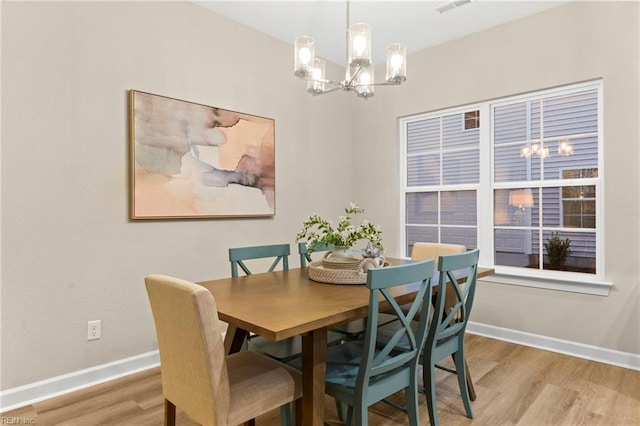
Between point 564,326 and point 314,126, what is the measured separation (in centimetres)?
296

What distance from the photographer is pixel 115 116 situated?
8.82ft

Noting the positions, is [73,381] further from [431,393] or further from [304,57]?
[304,57]

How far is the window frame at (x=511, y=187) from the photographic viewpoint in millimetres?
2990

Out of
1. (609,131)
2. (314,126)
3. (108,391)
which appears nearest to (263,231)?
(314,126)

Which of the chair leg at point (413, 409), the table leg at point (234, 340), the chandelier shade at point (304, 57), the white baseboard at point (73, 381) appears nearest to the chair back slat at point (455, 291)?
the chair leg at point (413, 409)

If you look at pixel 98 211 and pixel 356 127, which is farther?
pixel 356 127

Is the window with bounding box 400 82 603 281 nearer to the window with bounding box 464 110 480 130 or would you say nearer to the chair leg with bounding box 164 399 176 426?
the window with bounding box 464 110 480 130

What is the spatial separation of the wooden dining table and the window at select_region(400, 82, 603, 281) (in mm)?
1944

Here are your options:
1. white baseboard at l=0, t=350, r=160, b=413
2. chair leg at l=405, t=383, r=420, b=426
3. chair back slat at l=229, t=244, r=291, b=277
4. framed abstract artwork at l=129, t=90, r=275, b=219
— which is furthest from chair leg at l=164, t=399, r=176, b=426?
framed abstract artwork at l=129, t=90, r=275, b=219

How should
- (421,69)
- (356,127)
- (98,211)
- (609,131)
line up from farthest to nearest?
1. (356,127)
2. (421,69)
3. (609,131)
4. (98,211)

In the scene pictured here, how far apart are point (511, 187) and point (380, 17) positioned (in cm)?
191

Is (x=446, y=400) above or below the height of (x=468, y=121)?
below

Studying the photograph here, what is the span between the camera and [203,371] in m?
1.41

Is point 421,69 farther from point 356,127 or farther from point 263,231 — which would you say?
point 263,231
